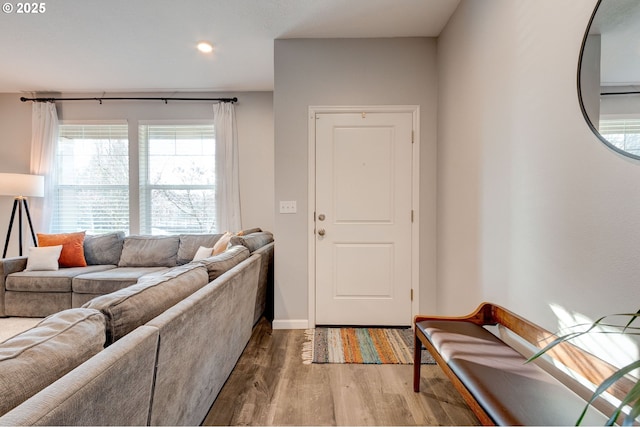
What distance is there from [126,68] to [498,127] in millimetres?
3731

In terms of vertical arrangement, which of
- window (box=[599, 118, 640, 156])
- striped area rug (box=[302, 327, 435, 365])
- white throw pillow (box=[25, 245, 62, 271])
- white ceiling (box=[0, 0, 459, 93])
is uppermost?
white ceiling (box=[0, 0, 459, 93])

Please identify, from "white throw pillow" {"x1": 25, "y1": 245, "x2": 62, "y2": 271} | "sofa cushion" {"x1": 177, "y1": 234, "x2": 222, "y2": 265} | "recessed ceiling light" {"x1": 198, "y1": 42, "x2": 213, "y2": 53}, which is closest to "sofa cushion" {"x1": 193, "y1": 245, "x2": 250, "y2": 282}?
"sofa cushion" {"x1": 177, "y1": 234, "x2": 222, "y2": 265}

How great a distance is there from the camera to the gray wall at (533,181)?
3.32 feet

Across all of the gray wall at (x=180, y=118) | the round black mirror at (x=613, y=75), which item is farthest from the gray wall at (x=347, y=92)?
the round black mirror at (x=613, y=75)

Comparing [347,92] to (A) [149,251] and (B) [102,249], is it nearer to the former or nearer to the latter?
(A) [149,251]

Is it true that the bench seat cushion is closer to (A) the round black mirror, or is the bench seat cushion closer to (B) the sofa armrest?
(A) the round black mirror

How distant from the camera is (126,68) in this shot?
10.6ft

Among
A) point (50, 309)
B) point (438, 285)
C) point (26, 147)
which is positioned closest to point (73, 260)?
point (50, 309)

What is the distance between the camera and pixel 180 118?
3.94 meters

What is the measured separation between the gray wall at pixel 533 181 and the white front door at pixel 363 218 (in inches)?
18.4

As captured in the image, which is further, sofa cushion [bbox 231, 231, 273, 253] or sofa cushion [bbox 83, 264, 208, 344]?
sofa cushion [bbox 231, 231, 273, 253]

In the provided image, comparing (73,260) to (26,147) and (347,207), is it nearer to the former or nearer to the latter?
(26,147)

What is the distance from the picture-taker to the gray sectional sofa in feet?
2.04

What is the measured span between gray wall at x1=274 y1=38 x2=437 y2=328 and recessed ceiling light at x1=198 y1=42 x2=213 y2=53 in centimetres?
68
